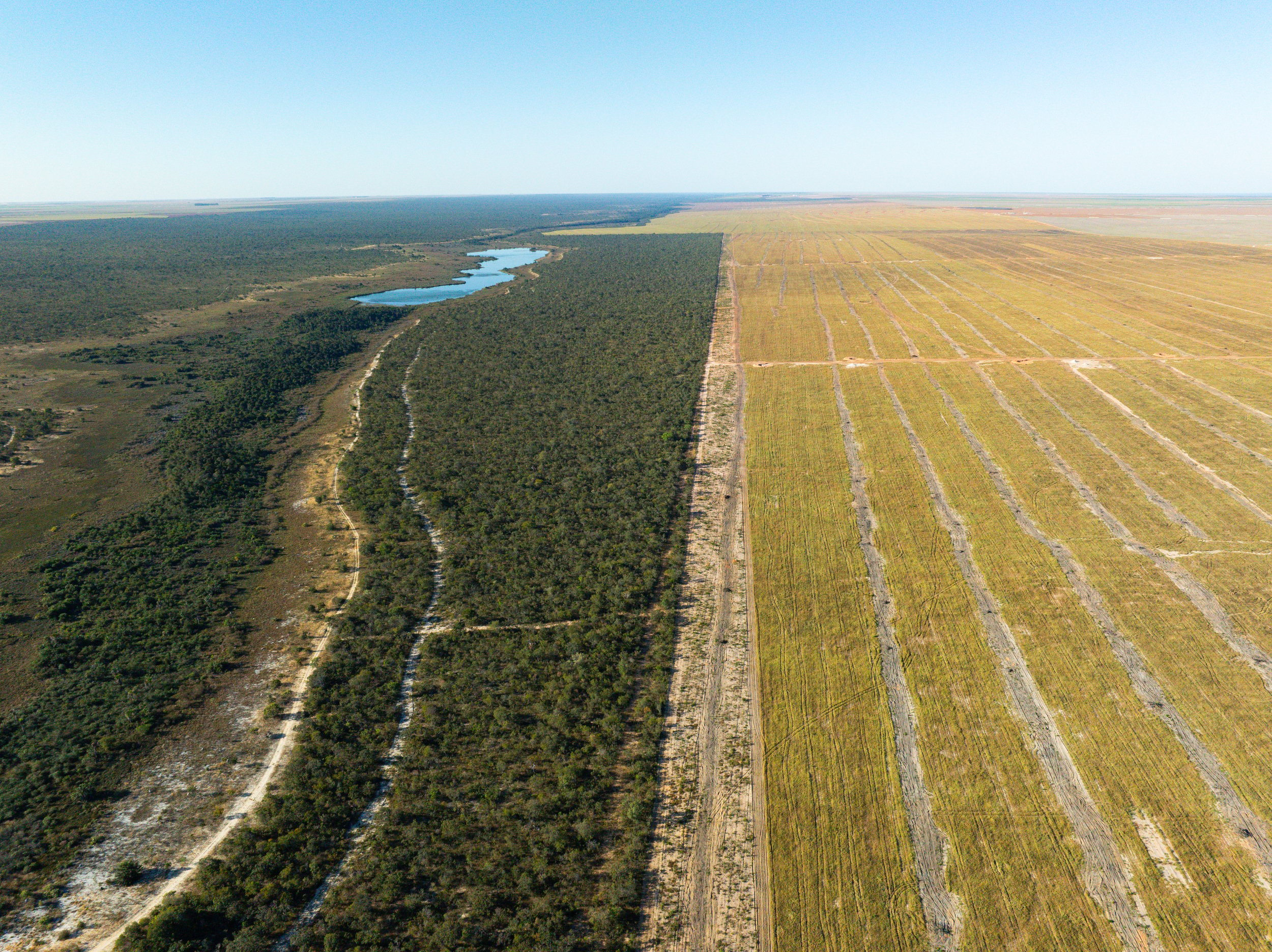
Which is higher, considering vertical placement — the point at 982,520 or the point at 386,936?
the point at 982,520

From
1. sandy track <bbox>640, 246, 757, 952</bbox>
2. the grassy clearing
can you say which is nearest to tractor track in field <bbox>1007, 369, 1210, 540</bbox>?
the grassy clearing

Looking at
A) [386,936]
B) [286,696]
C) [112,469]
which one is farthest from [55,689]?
[112,469]

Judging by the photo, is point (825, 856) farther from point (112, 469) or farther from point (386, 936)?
point (112, 469)

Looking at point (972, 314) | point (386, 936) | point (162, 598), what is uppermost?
point (972, 314)

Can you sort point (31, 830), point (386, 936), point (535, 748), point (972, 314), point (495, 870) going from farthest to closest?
point (972, 314)
point (535, 748)
point (31, 830)
point (495, 870)
point (386, 936)

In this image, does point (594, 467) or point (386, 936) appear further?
point (594, 467)

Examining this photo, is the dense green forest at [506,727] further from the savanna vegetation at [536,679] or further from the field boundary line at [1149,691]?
the field boundary line at [1149,691]

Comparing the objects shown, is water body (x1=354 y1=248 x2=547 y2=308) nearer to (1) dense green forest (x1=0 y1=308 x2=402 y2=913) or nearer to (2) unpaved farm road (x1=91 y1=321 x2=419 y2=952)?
(1) dense green forest (x1=0 y1=308 x2=402 y2=913)

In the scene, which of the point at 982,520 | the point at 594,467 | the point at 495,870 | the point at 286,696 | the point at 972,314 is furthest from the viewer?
the point at 972,314
